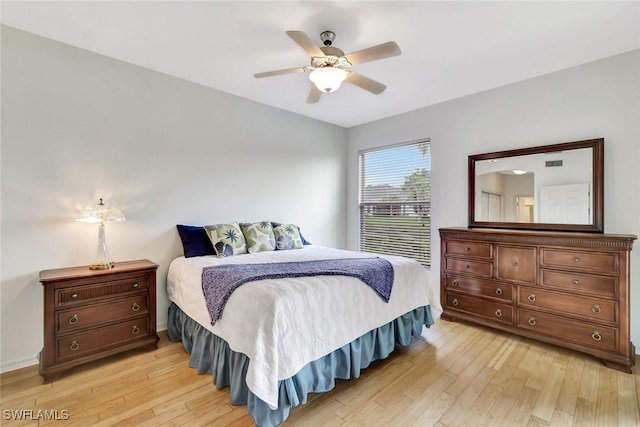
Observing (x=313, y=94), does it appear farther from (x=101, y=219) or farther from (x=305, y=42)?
(x=101, y=219)

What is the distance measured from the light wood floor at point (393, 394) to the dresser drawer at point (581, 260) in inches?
30.0

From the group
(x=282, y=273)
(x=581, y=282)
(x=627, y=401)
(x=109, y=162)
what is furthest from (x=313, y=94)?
(x=627, y=401)

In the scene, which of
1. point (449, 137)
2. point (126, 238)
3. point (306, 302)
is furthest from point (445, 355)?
point (126, 238)

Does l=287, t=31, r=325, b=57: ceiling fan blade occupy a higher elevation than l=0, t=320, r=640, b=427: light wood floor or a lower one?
higher

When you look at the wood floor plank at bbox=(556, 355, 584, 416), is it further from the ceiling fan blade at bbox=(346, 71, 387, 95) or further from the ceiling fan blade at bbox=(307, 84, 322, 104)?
the ceiling fan blade at bbox=(307, 84, 322, 104)

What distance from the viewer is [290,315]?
1.64 meters

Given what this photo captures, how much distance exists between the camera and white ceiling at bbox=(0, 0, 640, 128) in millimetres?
1926

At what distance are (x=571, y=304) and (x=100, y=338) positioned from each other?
3846 millimetres

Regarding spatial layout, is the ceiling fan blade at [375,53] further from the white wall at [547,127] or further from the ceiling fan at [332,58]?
the white wall at [547,127]

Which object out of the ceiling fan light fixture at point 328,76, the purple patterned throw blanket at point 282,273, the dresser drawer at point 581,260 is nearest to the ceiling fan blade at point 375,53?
the ceiling fan light fixture at point 328,76

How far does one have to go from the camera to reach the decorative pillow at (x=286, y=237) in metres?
3.30

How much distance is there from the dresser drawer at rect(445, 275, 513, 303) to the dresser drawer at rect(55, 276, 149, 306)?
3.02m

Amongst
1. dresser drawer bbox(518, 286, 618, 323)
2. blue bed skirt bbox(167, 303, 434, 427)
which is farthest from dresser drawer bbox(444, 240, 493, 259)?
blue bed skirt bbox(167, 303, 434, 427)

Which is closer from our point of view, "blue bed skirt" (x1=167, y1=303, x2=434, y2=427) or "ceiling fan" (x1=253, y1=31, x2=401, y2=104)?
"blue bed skirt" (x1=167, y1=303, x2=434, y2=427)
